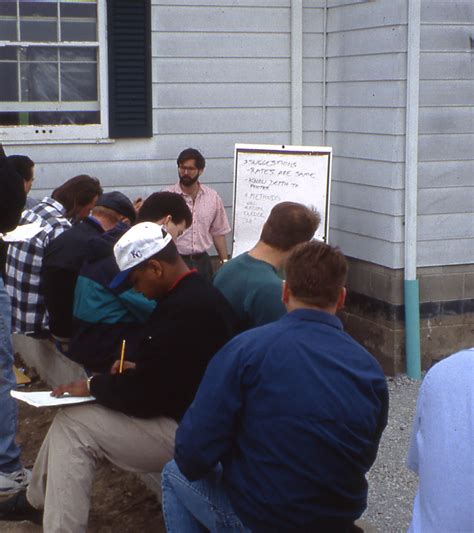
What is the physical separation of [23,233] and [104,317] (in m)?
1.22

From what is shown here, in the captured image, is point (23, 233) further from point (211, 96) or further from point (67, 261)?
point (211, 96)

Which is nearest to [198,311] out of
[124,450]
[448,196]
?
[124,450]

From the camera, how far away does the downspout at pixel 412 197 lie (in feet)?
25.0

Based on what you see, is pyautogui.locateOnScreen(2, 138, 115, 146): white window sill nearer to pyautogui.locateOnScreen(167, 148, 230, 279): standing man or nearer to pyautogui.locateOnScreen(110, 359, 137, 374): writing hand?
pyautogui.locateOnScreen(167, 148, 230, 279): standing man

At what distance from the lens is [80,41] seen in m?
8.31

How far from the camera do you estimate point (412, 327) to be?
7809 mm

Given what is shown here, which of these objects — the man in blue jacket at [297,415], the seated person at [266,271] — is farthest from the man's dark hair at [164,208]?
the man in blue jacket at [297,415]

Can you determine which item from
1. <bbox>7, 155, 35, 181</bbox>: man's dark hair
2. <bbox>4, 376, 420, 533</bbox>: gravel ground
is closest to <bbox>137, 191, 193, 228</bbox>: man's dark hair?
<bbox>7, 155, 35, 181</bbox>: man's dark hair

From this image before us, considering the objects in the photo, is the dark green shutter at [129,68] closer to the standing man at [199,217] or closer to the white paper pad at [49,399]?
the standing man at [199,217]

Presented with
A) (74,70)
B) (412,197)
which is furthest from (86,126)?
(412,197)

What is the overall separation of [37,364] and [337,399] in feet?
14.9

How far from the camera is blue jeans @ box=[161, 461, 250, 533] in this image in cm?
367

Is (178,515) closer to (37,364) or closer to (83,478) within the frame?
(83,478)

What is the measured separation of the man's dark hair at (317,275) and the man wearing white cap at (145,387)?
76 cm
